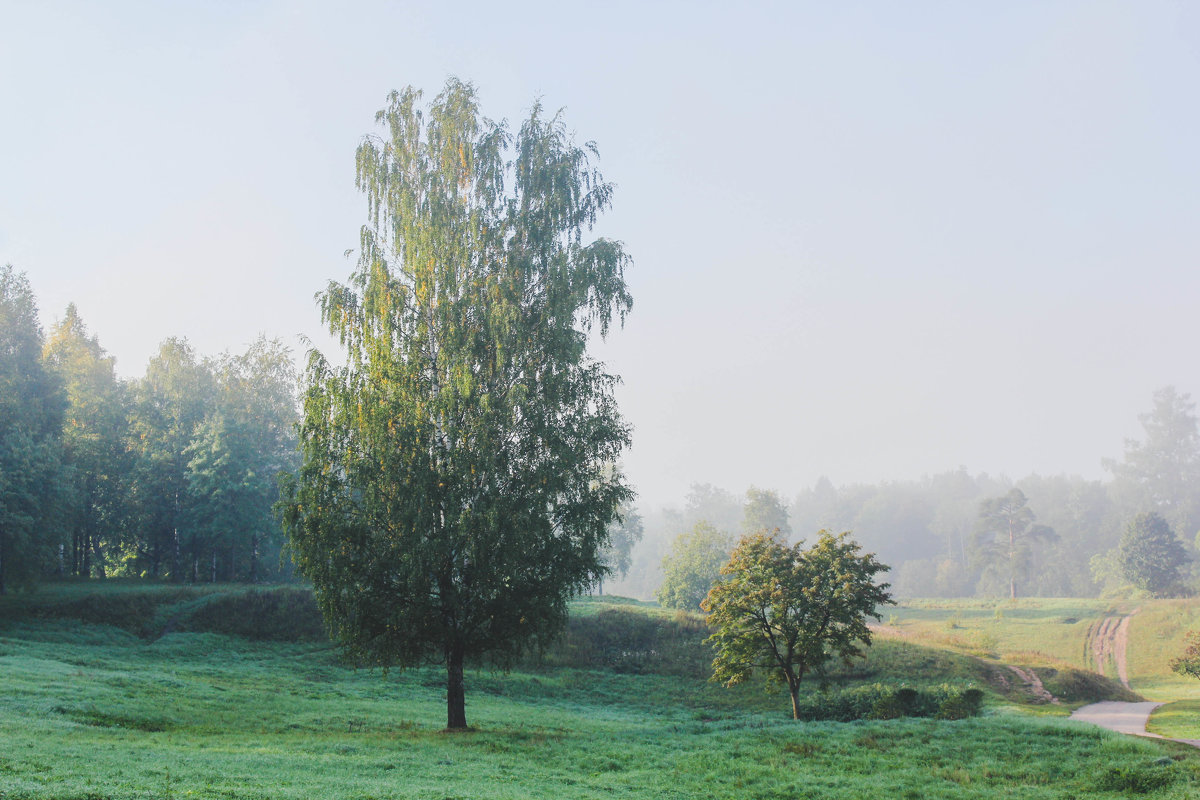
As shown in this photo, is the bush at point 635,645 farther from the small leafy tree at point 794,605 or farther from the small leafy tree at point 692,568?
the small leafy tree at point 692,568

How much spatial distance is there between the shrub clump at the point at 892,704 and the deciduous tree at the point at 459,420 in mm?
12645

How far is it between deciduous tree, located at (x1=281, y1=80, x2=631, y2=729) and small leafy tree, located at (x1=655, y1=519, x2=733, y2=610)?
5314 centimetres

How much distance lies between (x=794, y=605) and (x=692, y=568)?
4931 centimetres

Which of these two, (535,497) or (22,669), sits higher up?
(535,497)

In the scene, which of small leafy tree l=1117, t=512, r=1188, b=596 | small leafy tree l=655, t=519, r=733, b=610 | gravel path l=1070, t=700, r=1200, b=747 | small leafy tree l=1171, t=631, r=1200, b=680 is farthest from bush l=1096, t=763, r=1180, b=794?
small leafy tree l=1117, t=512, r=1188, b=596

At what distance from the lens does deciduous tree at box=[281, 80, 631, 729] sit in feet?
72.1

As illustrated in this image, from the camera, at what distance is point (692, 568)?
7619 centimetres

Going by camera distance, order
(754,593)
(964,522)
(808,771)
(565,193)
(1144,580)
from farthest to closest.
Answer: (964,522) → (1144,580) → (754,593) → (565,193) → (808,771)

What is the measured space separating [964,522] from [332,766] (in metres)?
192

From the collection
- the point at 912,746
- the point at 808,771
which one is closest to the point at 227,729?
the point at 808,771

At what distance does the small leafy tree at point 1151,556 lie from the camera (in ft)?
277

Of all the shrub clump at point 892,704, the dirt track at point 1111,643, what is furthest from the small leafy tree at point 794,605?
the dirt track at point 1111,643

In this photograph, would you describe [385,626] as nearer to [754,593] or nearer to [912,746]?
[754,593]

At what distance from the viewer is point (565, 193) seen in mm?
26312
